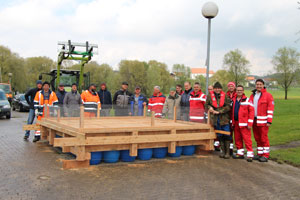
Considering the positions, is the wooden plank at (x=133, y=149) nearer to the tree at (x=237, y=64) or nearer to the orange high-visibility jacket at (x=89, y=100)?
the orange high-visibility jacket at (x=89, y=100)

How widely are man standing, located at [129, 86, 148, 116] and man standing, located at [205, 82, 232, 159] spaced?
2.36 metres

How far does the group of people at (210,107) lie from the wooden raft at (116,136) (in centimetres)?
31

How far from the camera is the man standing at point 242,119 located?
7.90 metres

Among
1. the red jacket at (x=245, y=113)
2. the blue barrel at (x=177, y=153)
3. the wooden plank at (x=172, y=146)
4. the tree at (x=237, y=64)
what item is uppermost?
the tree at (x=237, y=64)

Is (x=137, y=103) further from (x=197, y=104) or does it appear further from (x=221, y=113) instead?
(x=221, y=113)

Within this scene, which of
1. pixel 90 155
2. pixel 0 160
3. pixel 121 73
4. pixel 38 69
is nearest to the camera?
pixel 90 155

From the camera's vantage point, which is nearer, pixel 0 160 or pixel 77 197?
pixel 77 197

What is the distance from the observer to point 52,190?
5176mm

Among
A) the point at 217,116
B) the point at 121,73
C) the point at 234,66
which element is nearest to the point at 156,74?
the point at 121,73

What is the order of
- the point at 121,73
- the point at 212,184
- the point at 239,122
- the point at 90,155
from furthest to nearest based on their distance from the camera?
1. the point at 121,73
2. the point at 239,122
3. the point at 90,155
4. the point at 212,184

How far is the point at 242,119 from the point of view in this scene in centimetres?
797

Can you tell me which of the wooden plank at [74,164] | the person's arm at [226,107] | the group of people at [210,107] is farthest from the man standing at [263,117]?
the wooden plank at [74,164]

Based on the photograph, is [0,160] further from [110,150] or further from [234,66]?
[234,66]

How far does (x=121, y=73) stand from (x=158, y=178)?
5689 centimetres
